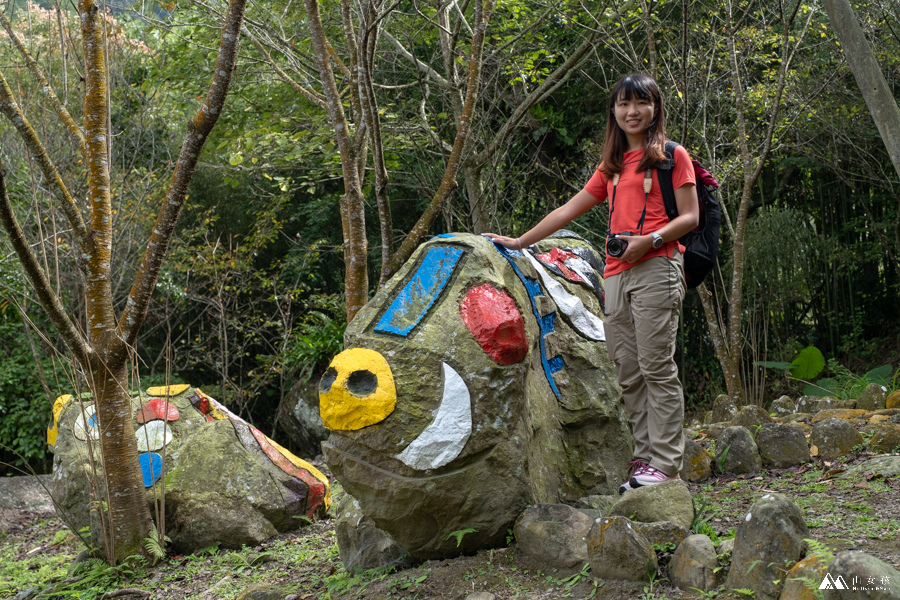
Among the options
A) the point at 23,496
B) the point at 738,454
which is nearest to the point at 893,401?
the point at 738,454

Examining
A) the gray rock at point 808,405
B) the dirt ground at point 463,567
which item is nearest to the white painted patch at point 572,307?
the dirt ground at point 463,567

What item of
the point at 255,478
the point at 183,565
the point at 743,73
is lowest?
the point at 183,565

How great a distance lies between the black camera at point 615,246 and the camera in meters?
2.70

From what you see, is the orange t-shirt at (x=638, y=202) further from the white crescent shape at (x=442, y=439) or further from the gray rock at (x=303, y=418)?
the gray rock at (x=303, y=418)

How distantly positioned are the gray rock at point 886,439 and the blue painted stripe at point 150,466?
3966 millimetres

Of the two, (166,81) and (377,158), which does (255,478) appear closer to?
(377,158)

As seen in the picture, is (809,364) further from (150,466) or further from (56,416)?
(56,416)

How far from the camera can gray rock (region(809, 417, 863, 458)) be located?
12.0 ft

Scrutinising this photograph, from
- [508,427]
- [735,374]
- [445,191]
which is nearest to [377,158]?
[445,191]

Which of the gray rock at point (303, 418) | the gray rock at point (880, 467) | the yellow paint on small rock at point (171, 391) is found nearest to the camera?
the gray rock at point (880, 467)

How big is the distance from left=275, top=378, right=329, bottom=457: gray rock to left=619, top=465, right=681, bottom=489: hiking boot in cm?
549

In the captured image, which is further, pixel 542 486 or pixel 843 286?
pixel 843 286

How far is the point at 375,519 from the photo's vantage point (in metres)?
2.69

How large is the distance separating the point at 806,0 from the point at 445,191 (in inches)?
214
